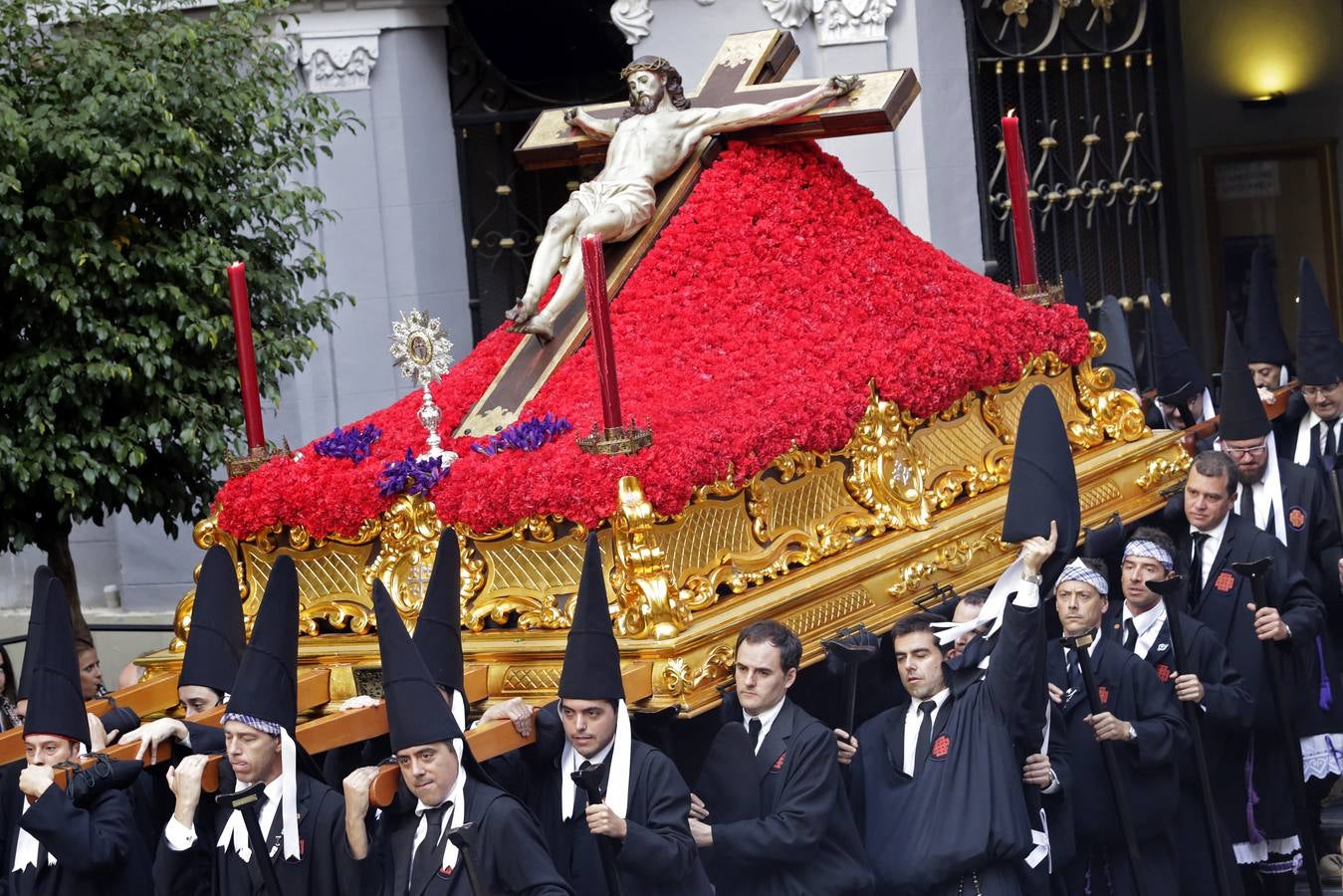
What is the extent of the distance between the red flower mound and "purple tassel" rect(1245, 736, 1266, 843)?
55.6 inches

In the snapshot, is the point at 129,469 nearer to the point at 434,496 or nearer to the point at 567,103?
the point at 434,496

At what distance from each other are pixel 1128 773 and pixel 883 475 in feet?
3.79

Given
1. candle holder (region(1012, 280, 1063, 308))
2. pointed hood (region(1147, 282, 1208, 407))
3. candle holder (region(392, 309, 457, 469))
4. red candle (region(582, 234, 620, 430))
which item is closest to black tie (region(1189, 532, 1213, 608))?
candle holder (region(1012, 280, 1063, 308))

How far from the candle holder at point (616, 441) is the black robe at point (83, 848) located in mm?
1435

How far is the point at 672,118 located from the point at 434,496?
1.67 m

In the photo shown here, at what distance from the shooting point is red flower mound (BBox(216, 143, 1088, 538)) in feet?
17.9

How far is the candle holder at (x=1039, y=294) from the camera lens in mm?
7238

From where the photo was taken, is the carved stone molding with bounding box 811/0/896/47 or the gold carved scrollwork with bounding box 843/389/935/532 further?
the carved stone molding with bounding box 811/0/896/47

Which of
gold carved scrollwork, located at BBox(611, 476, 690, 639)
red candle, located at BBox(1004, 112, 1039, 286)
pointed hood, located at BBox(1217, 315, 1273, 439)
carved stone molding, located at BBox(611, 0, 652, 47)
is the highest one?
carved stone molding, located at BBox(611, 0, 652, 47)

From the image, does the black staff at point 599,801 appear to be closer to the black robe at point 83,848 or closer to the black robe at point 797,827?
the black robe at point 797,827

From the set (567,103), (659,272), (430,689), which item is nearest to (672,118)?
(659,272)

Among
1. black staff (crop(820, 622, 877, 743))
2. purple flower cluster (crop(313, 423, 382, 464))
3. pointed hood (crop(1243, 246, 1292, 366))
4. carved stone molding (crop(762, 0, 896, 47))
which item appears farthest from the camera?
carved stone molding (crop(762, 0, 896, 47))

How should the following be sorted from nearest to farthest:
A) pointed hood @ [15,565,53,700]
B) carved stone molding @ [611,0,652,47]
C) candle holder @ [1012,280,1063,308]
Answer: pointed hood @ [15,565,53,700] < candle holder @ [1012,280,1063,308] < carved stone molding @ [611,0,652,47]

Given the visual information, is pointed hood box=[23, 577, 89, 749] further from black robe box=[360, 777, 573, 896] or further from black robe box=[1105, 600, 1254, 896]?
black robe box=[1105, 600, 1254, 896]
